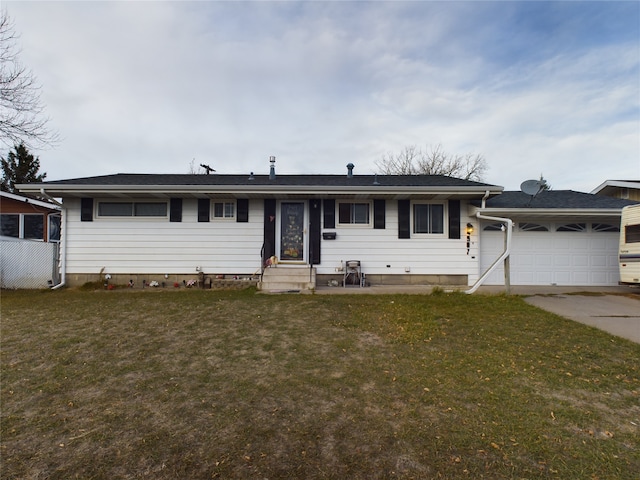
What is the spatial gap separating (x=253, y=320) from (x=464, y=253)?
21.9ft

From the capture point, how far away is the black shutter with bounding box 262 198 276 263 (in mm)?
9039

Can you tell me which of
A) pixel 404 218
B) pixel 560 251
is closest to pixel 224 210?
pixel 404 218

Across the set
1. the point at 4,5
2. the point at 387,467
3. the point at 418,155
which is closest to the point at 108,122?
the point at 4,5

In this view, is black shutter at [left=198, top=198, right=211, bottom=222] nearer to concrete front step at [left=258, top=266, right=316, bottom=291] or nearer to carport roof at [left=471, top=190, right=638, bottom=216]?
concrete front step at [left=258, top=266, right=316, bottom=291]

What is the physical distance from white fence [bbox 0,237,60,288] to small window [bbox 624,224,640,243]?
1617 cm

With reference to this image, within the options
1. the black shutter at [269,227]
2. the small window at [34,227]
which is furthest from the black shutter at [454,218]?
the small window at [34,227]

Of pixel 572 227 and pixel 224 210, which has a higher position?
pixel 224 210

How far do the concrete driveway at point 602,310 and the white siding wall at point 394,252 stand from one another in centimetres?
224

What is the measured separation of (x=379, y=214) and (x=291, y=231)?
2669 mm

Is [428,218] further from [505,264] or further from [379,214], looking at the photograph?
[505,264]

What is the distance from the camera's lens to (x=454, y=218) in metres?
9.05

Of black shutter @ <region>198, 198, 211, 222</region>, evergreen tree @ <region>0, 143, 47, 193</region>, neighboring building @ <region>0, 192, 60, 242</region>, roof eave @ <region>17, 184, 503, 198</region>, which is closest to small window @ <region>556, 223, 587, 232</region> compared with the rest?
roof eave @ <region>17, 184, 503, 198</region>

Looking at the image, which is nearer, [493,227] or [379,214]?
[379,214]

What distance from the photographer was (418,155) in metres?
24.9
